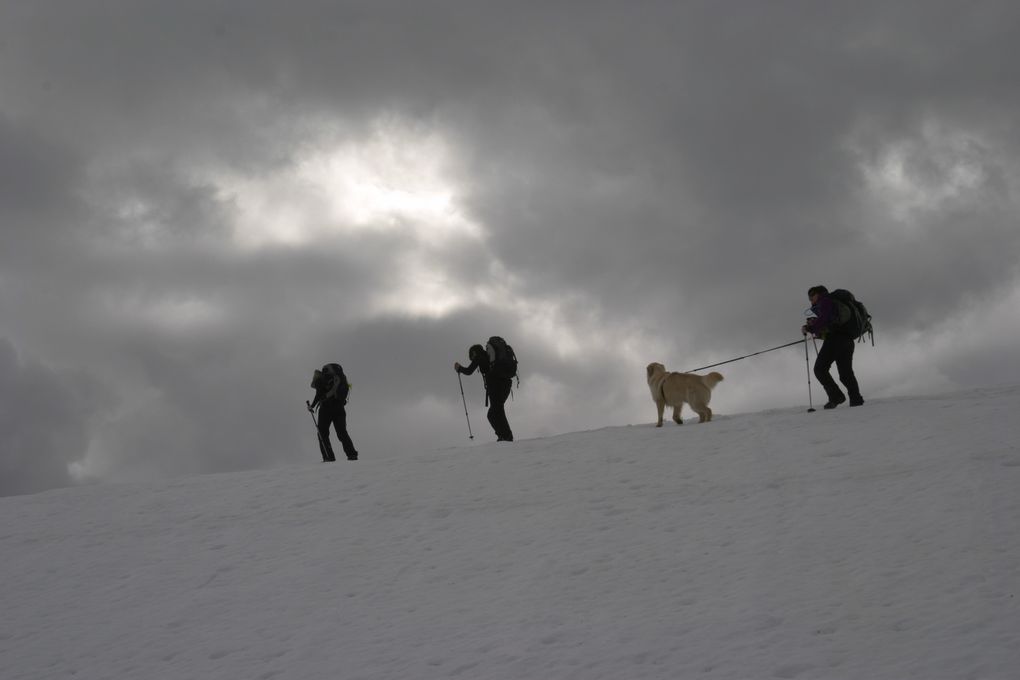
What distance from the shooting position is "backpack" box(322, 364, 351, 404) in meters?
15.5

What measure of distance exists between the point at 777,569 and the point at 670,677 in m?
2.15

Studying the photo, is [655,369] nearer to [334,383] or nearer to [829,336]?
[829,336]

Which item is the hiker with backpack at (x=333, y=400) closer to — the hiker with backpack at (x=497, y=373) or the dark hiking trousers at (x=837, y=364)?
the hiker with backpack at (x=497, y=373)

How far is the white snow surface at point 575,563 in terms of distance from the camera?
21.1 ft

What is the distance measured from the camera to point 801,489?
9.63 meters

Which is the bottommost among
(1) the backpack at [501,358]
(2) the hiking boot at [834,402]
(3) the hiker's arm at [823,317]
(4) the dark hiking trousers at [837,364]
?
(2) the hiking boot at [834,402]

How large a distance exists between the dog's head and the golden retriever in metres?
0.13

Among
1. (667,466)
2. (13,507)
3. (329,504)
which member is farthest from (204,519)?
(667,466)

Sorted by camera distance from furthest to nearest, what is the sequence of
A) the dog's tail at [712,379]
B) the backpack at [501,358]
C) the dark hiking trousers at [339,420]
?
the dark hiking trousers at [339,420], the backpack at [501,358], the dog's tail at [712,379]

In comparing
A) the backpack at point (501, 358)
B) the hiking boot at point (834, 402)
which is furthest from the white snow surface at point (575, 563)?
the backpack at point (501, 358)

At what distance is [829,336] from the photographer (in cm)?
1281

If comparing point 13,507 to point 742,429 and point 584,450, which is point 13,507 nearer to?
point 584,450

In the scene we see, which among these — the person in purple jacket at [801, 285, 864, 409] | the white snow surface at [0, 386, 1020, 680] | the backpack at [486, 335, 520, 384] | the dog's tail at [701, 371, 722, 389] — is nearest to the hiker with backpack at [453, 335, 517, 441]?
the backpack at [486, 335, 520, 384]

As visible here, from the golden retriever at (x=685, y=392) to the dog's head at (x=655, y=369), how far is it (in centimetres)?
13
